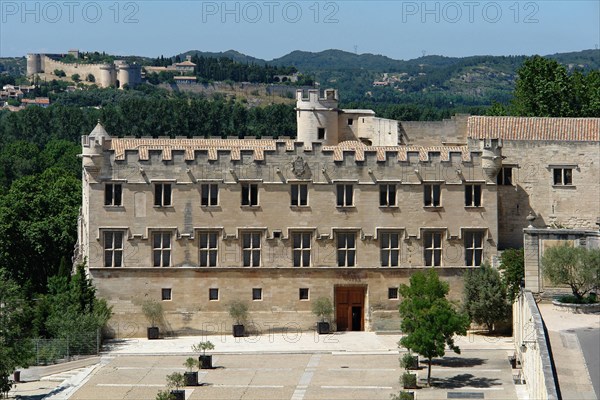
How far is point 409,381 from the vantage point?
60.2 meters

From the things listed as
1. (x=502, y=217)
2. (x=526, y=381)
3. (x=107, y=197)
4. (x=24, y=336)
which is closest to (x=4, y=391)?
(x=24, y=336)

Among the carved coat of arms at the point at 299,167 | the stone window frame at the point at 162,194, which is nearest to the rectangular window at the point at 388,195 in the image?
the carved coat of arms at the point at 299,167

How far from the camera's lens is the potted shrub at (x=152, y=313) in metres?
72.3

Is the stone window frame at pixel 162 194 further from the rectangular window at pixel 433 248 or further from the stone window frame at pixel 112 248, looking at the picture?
the rectangular window at pixel 433 248

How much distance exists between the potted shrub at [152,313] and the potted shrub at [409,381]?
16.5 metres

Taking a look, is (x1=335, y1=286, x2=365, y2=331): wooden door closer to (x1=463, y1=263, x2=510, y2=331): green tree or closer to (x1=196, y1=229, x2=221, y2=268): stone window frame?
(x1=463, y1=263, x2=510, y2=331): green tree

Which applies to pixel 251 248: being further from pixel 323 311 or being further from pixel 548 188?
pixel 548 188

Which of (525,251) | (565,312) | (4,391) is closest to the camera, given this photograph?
(4,391)

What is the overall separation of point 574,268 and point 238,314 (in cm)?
1732

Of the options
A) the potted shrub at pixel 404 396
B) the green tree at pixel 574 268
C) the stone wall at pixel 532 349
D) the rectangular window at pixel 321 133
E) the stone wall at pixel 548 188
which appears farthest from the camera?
the rectangular window at pixel 321 133

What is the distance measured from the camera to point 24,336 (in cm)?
6875

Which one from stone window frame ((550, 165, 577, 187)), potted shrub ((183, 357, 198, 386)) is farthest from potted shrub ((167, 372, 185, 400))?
stone window frame ((550, 165, 577, 187))

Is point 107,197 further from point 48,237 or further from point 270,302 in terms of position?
point 48,237

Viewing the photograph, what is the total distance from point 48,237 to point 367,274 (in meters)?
23.7
